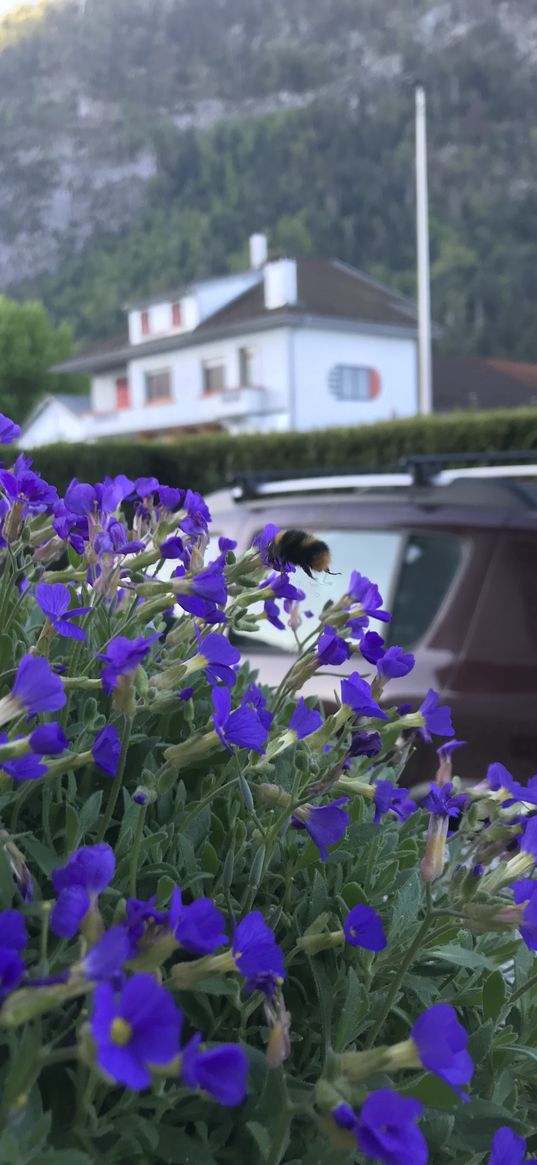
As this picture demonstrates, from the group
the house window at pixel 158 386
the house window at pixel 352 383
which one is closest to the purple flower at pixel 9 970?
the house window at pixel 352 383

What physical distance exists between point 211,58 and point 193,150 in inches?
1372

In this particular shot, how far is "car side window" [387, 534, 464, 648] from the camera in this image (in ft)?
12.0

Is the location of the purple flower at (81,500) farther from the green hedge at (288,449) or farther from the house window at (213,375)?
the house window at (213,375)

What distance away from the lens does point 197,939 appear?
0.66 meters

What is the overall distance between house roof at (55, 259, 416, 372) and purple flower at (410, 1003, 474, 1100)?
37.0 metres

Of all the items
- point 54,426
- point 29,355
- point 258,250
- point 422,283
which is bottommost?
point 54,426

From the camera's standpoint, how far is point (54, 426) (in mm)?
45312

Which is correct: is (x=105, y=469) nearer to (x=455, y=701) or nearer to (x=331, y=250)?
(x=455, y=701)

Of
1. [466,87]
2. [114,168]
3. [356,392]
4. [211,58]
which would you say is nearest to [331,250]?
[466,87]

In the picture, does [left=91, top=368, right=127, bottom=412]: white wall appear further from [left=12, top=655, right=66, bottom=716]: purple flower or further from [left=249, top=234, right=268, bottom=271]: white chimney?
[left=12, top=655, right=66, bottom=716]: purple flower

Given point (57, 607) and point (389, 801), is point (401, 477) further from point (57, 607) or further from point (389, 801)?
point (57, 607)

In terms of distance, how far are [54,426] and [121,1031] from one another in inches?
1822

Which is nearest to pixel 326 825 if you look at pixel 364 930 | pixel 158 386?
pixel 364 930

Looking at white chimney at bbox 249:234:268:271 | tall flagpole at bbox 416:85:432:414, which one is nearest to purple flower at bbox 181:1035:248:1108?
tall flagpole at bbox 416:85:432:414
